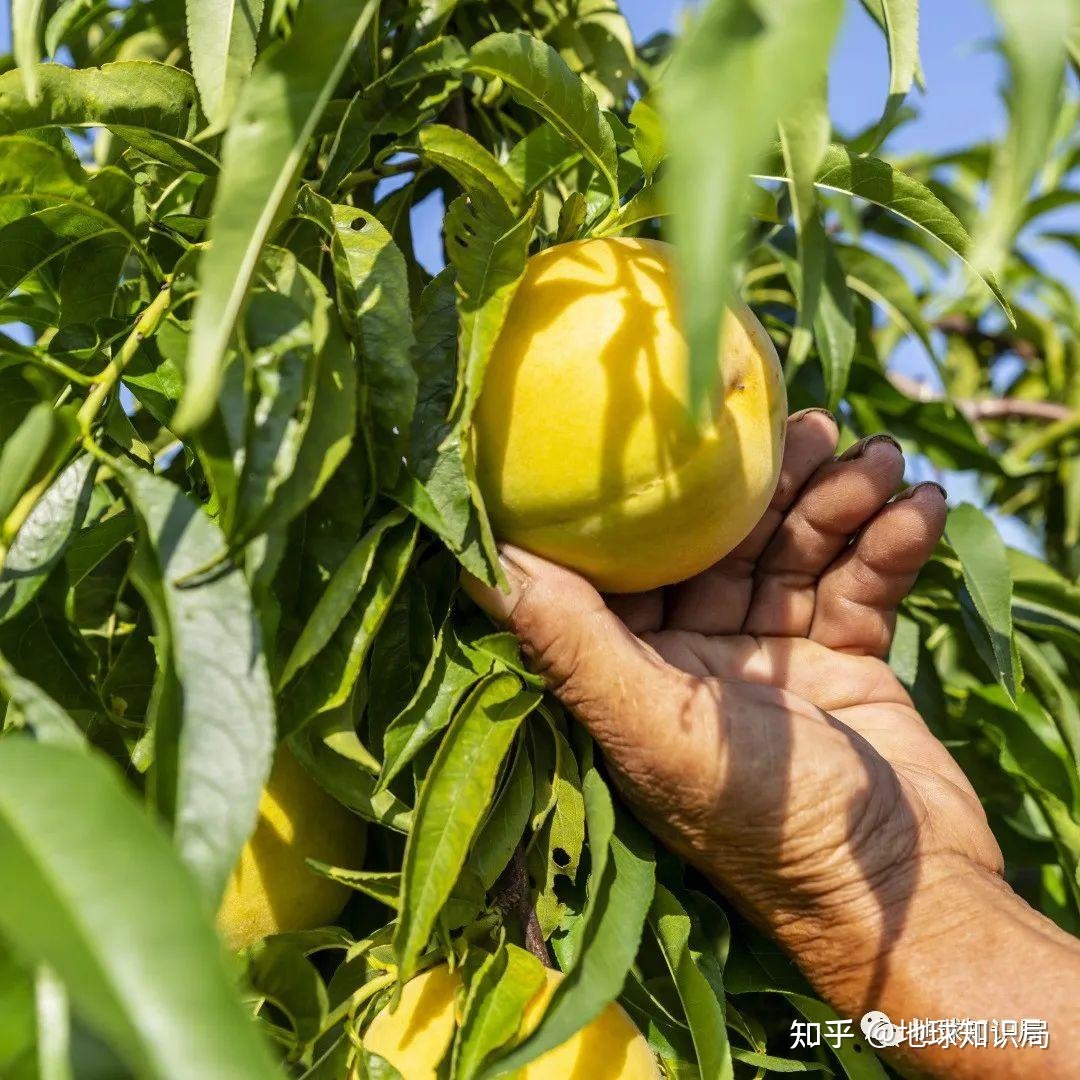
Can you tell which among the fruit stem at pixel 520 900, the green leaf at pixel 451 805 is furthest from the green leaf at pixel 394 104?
the fruit stem at pixel 520 900

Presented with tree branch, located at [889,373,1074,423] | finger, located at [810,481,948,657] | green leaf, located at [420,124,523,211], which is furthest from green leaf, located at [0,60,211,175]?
tree branch, located at [889,373,1074,423]

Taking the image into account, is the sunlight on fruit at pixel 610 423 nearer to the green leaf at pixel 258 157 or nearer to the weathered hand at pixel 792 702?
the weathered hand at pixel 792 702

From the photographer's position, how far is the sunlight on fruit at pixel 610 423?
0.61 m

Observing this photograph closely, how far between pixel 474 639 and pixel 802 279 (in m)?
0.33

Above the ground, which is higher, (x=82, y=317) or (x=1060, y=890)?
(x=82, y=317)

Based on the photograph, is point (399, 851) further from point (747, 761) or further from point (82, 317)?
point (82, 317)

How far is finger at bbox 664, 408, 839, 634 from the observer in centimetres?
96

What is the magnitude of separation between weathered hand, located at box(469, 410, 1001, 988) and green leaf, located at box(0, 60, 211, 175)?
34cm

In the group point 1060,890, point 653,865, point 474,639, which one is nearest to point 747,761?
point 653,865

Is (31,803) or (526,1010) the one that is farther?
(526,1010)

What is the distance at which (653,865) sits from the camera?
2.23ft

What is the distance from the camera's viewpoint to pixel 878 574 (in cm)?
97

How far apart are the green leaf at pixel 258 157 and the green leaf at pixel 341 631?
0.50 ft

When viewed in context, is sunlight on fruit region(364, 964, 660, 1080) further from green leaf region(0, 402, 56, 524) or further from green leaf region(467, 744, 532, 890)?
green leaf region(0, 402, 56, 524)
